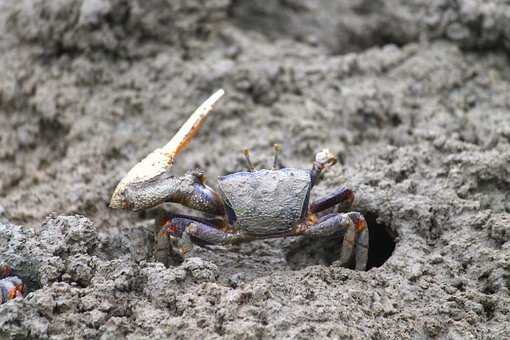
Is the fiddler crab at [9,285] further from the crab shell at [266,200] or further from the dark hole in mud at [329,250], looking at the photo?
the dark hole in mud at [329,250]

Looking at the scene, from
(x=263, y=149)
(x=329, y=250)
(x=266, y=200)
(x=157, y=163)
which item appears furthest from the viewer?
(x=263, y=149)

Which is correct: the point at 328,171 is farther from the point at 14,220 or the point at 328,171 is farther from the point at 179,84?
the point at 14,220

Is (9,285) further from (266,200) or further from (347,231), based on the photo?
(347,231)

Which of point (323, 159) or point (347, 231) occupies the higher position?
point (323, 159)

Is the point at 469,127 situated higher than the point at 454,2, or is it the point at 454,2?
the point at 454,2

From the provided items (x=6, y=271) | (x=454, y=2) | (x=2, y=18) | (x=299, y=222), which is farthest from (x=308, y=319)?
(x=2, y=18)

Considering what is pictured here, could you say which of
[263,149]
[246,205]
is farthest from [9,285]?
[263,149]
